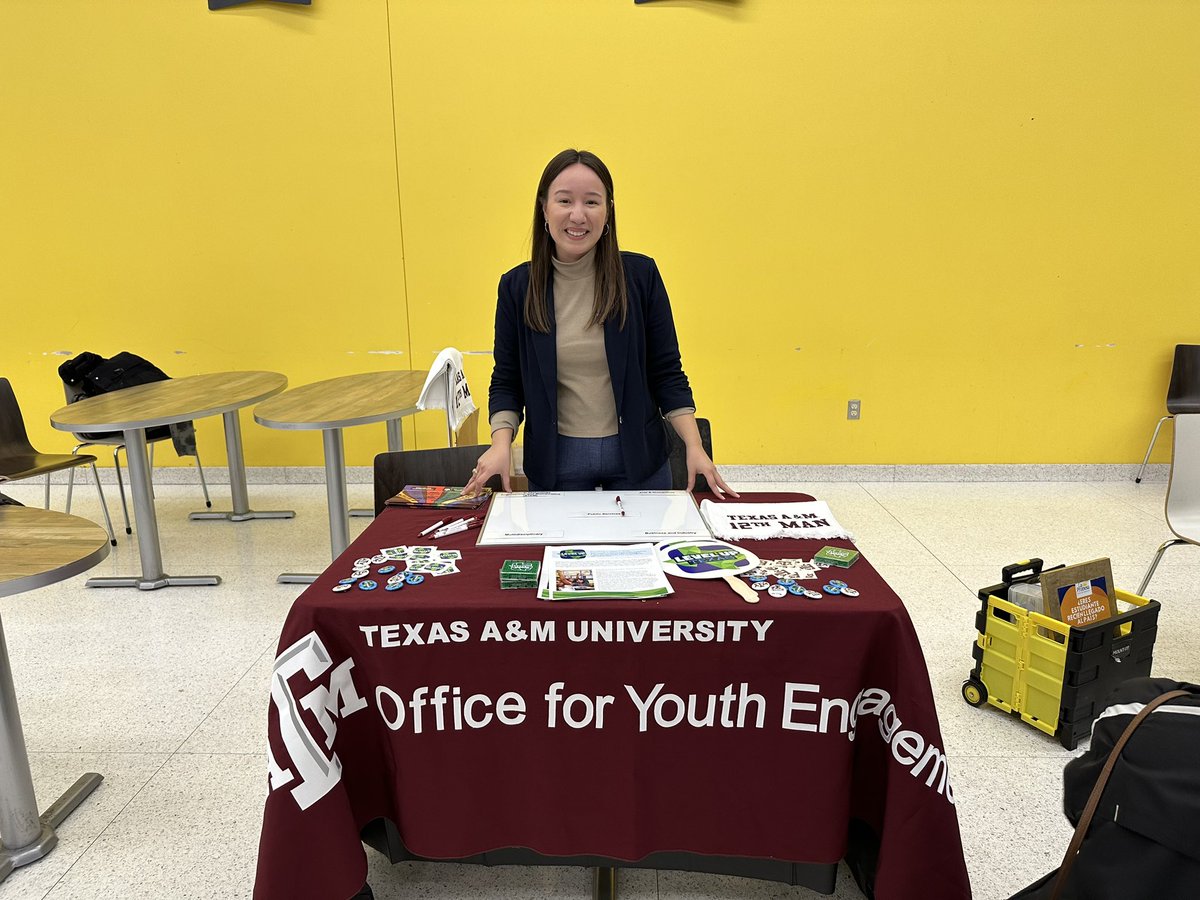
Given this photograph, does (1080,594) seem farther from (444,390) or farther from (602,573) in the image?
(444,390)

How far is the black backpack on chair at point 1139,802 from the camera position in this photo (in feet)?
3.32

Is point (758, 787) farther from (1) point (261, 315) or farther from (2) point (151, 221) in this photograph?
(2) point (151, 221)

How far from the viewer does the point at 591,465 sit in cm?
200

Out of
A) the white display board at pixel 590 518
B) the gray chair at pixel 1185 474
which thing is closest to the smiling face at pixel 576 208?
the white display board at pixel 590 518

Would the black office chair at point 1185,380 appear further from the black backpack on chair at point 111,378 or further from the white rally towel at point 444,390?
the black backpack on chair at point 111,378

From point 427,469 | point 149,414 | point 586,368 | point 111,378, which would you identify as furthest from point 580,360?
point 111,378

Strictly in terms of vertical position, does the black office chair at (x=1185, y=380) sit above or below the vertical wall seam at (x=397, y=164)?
below

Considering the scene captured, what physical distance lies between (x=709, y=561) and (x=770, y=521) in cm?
27

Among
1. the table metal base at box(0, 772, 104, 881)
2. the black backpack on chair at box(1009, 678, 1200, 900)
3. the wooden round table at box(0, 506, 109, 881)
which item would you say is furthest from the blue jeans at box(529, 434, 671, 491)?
the table metal base at box(0, 772, 104, 881)

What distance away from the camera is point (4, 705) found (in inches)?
70.1

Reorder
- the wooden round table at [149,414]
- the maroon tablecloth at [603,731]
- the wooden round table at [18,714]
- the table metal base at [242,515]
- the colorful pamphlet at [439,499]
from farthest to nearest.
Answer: the table metal base at [242,515]
the wooden round table at [149,414]
the colorful pamphlet at [439,499]
the wooden round table at [18,714]
the maroon tablecloth at [603,731]

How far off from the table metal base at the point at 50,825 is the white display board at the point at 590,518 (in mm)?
1272

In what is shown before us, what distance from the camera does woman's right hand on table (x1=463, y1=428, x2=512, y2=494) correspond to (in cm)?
188

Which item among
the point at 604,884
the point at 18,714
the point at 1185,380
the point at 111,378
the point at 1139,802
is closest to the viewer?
the point at 1139,802
